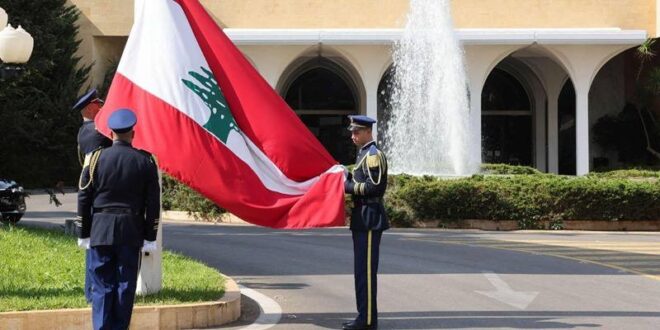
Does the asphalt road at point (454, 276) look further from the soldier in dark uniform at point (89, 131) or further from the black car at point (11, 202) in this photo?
the black car at point (11, 202)

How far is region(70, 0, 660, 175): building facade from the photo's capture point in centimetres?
3828

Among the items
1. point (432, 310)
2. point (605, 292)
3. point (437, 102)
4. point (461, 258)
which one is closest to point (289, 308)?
point (432, 310)

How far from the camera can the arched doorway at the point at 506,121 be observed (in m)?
48.1

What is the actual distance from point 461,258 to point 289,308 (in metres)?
5.78

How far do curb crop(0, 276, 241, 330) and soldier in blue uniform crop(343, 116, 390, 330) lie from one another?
3.89ft

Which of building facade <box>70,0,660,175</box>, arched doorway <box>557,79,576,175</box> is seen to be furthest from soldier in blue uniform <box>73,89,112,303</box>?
arched doorway <box>557,79,576,175</box>

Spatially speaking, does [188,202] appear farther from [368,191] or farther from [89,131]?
[368,191]

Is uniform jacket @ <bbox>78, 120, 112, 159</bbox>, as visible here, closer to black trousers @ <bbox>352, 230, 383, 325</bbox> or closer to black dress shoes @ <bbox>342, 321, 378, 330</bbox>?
black trousers @ <bbox>352, 230, 383, 325</bbox>

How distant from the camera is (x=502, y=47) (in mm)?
39156

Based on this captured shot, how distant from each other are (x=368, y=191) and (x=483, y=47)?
→ 102 ft

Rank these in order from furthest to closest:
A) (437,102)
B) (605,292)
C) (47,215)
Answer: (437,102)
(47,215)
(605,292)

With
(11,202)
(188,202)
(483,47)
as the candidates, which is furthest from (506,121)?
(11,202)

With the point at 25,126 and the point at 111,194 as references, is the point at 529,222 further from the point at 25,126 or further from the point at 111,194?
the point at 111,194

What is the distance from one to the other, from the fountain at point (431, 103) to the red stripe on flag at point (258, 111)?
20.4 meters
